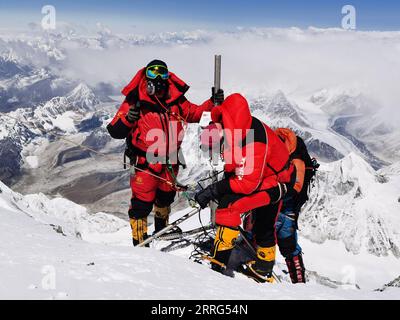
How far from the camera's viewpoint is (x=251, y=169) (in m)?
7.08

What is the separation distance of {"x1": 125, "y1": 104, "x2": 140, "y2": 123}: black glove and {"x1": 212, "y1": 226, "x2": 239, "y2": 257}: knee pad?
3.18m

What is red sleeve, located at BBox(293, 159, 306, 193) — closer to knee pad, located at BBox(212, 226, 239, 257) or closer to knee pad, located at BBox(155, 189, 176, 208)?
knee pad, located at BBox(212, 226, 239, 257)

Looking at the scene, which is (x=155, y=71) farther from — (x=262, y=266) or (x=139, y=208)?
(x=262, y=266)

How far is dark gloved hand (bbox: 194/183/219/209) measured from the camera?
773 cm

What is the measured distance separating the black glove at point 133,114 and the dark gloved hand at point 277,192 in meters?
3.59

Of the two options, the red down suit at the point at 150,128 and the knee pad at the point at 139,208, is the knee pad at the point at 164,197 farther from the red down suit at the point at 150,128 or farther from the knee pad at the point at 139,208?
the knee pad at the point at 139,208

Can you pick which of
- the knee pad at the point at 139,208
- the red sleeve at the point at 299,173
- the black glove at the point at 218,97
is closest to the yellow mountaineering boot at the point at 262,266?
the red sleeve at the point at 299,173

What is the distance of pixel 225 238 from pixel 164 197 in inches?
136

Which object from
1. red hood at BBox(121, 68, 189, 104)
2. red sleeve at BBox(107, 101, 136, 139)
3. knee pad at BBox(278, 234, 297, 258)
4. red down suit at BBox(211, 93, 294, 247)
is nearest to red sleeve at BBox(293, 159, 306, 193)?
red down suit at BBox(211, 93, 294, 247)
